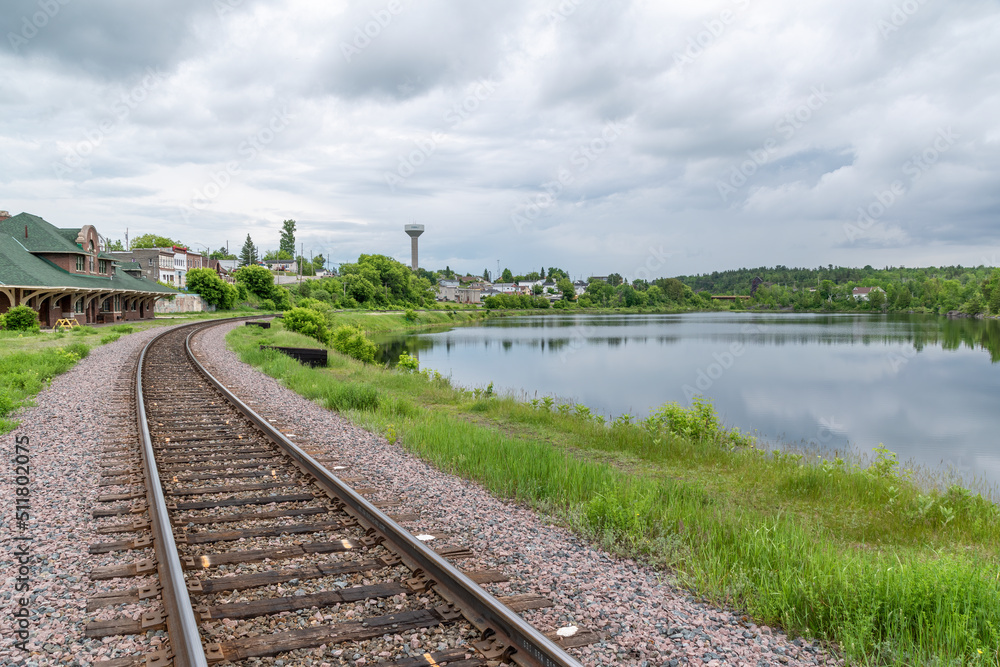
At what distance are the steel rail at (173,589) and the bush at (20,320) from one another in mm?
35609

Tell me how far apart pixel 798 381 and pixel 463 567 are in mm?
28116

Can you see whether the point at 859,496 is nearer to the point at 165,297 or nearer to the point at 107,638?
the point at 107,638

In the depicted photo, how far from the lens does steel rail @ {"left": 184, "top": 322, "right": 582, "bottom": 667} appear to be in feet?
12.1

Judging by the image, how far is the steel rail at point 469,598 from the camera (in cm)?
370

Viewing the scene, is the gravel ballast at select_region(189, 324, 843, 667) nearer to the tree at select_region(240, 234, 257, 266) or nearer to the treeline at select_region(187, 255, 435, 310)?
the treeline at select_region(187, 255, 435, 310)

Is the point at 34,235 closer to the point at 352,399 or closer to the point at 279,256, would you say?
the point at 352,399

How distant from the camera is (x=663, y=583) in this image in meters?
5.13

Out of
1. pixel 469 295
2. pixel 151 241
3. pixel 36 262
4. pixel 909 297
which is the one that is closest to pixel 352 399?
pixel 36 262

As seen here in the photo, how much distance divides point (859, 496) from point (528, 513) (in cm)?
582

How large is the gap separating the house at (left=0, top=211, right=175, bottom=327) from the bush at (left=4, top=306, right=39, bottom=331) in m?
1.67

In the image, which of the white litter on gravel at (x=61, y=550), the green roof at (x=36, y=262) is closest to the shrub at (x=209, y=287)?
the green roof at (x=36, y=262)

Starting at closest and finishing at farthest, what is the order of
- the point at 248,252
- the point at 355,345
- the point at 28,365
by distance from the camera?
the point at 28,365, the point at 355,345, the point at 248,252

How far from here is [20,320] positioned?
1363 inches

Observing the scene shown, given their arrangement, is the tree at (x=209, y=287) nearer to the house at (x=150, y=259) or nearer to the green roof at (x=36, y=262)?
the house at (x=150, y=259)
